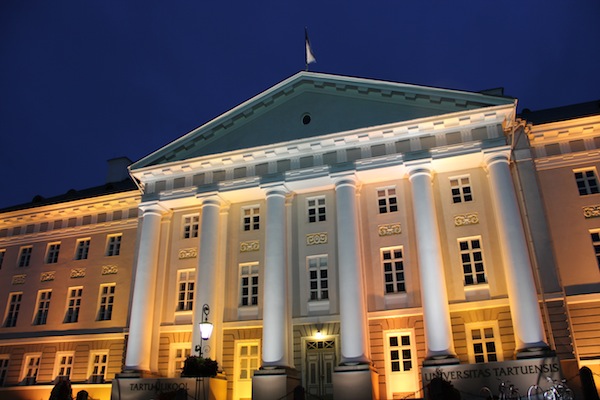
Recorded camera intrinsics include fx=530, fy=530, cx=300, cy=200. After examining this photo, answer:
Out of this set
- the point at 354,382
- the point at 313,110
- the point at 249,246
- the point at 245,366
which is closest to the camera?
the point at 354,382

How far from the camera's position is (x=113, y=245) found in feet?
96.7

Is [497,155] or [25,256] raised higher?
[497,155]

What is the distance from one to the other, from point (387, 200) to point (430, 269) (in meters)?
4.52

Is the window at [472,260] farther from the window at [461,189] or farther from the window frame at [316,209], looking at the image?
the window frame at [316,209]

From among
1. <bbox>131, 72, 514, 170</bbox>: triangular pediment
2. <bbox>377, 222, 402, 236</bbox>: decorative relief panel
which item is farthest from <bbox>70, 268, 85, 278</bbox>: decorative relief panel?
<bbox>377, 222, 402, 236</bbox>: decorative relief panel

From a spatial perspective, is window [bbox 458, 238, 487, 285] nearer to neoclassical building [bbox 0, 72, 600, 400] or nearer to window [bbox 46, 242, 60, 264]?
neoclassical building [bbox 0, 72, 600, 400]

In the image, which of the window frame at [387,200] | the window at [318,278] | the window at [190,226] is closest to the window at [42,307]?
the window at [190,226]

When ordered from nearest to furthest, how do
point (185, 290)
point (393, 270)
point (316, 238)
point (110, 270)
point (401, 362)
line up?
point (401, 362), point (393, 270), point (316, 238), point (185, 290), point (110, 270)

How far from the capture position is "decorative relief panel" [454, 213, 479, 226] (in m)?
22.5

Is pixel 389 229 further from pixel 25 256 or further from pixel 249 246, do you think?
pixel 25 256

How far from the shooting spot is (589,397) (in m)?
14.2

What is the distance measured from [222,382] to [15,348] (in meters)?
13.8

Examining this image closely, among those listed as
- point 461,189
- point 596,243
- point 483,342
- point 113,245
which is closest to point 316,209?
point 461,189

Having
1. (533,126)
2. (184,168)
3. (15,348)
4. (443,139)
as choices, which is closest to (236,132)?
(184,168)
